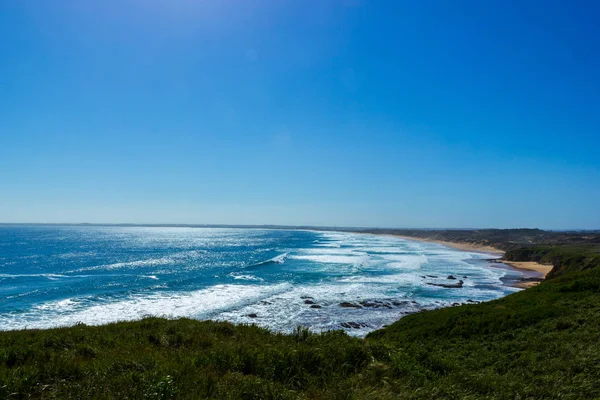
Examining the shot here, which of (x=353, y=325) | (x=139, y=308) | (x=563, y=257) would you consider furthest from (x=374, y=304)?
(x=563, y=257)

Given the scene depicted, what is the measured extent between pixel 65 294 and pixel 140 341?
38560 millimetres

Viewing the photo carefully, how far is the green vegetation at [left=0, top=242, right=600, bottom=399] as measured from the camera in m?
7.38

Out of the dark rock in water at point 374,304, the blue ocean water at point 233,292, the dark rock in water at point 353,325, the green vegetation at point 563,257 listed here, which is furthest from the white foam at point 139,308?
the green vegetation at point 563,257

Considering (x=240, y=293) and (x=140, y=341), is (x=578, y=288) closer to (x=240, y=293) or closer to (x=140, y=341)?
(x=140, y=341)

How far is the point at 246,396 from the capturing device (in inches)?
287

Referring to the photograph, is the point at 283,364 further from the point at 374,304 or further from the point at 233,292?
the point at 233,292

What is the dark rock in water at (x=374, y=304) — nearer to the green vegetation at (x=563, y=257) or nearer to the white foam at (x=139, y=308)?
the white foam at (x=139, y=308)

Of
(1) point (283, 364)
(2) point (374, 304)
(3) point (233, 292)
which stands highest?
(1) point (283, 364)

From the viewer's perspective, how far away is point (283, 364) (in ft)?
31.3

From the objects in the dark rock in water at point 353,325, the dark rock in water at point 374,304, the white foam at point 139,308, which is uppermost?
the dark rock in water at point 353,325

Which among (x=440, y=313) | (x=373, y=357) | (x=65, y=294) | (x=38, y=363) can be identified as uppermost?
(x=38, y=363)

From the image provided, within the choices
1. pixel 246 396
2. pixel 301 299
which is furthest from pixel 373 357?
pixel 301 299

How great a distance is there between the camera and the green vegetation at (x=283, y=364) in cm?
738

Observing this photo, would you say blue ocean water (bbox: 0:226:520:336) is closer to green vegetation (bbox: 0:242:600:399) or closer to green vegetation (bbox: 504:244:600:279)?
green vegetation (bbox: 504:244:600:279)
